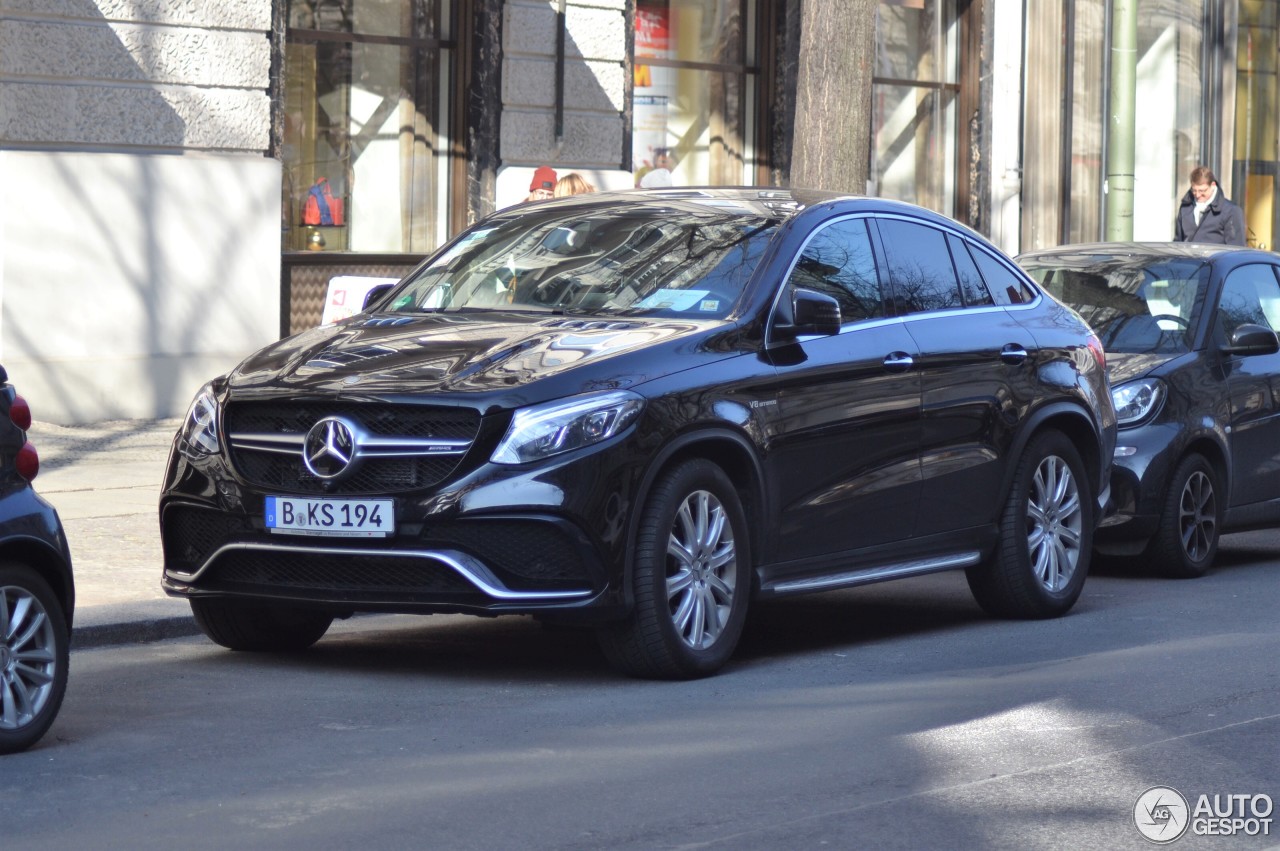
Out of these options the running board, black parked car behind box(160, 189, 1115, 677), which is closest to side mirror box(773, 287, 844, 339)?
black parked car behind box(160, 189, 1115, 677)

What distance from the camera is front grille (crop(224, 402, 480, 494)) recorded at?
6.87 meters

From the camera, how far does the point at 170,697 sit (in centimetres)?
708

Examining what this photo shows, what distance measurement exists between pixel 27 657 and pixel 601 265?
2.83 m

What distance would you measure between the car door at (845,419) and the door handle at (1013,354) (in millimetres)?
691

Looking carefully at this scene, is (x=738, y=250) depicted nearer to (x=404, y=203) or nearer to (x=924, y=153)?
(x=404, y=203)

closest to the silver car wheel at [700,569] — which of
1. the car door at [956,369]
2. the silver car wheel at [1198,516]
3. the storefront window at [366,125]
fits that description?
the car door at [956,369]

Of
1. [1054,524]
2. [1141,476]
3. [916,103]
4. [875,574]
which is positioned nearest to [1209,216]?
[916,103]

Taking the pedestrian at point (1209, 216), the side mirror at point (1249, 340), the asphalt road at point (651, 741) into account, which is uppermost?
the pedestrian at point (1209, 216)

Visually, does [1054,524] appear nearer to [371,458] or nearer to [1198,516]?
[1198,516]

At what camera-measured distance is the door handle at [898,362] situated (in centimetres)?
824

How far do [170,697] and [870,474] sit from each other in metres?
2.74

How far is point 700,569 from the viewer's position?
7.28 m

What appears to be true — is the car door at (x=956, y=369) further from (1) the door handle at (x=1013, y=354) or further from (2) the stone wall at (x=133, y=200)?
(2) the stone wall at (x=133, y=200)

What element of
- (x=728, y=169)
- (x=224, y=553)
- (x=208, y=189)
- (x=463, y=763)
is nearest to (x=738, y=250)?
(x=224, y=553)
